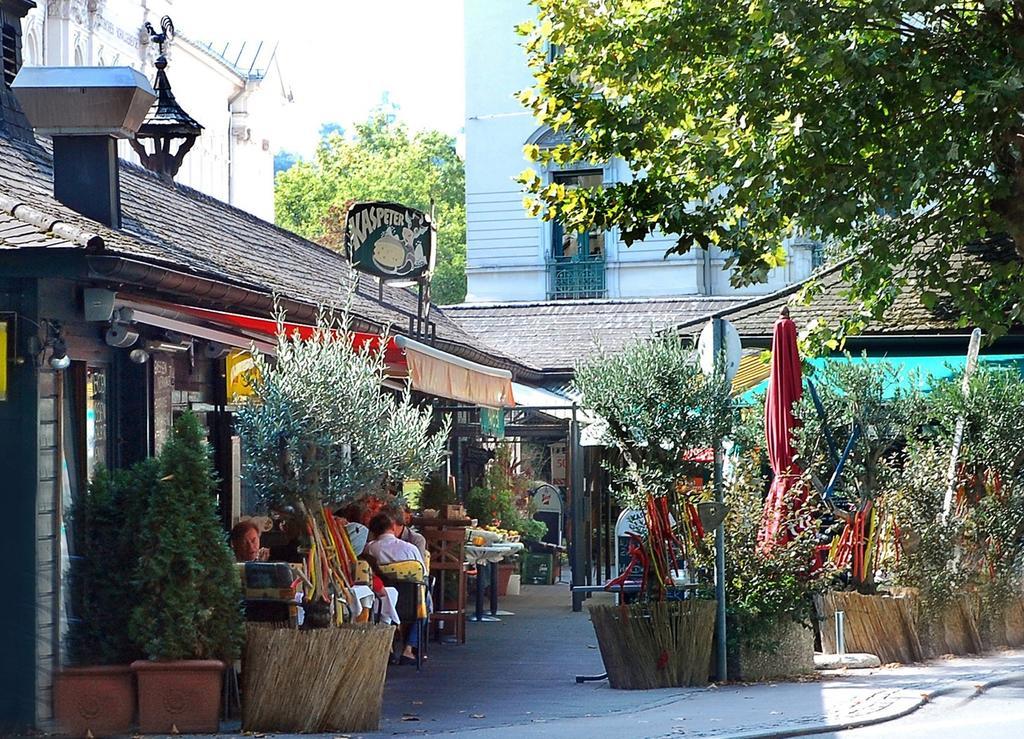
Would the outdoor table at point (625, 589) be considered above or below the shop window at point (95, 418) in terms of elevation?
below

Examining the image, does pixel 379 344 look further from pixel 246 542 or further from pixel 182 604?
pixel 182 604

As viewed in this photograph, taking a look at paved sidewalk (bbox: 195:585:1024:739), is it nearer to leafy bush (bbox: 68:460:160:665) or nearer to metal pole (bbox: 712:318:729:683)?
metal pole (bbox: 712:318:729:683)

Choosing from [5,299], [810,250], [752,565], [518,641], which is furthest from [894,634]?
[810,250]

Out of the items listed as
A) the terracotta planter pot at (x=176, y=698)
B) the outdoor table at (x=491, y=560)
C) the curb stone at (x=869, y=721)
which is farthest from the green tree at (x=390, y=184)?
the terracotta planter pot at (x=176, y=698)

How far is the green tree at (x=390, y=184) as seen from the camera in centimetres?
6044

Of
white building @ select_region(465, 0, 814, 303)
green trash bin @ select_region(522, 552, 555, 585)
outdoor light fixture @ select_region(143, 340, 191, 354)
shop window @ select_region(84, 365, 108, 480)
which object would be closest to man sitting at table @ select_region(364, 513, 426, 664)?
outdoor light fixture @ select_region(143, 340, 191, 354)

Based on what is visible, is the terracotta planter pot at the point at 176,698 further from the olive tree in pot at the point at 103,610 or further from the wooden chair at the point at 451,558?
the wooden chair at the point at 451,558

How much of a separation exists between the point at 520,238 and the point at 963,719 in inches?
976

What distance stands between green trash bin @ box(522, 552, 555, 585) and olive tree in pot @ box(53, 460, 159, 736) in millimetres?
14983

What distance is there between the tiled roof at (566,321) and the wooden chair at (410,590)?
1353 cm

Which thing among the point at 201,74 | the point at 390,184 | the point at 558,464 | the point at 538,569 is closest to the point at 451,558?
the point at 538,569

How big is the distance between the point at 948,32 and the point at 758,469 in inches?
162

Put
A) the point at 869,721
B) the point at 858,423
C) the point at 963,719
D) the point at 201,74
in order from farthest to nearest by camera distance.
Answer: the point at 201,74 < the point at 858,423 < the point at 963,719 < the point at 869,721

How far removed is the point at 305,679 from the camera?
9.74 meters
